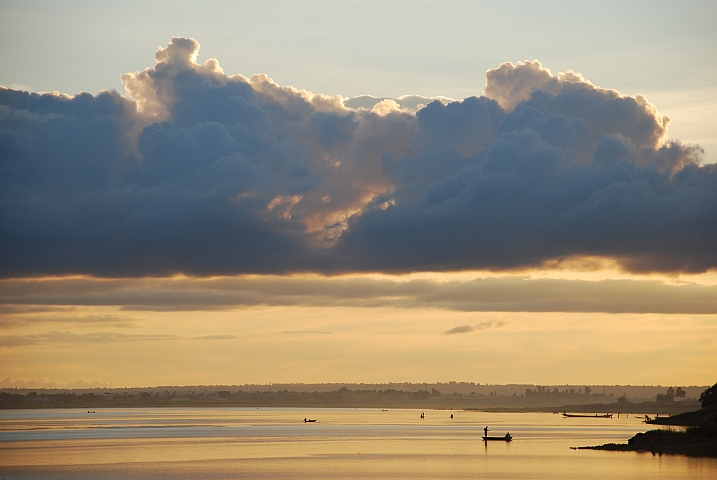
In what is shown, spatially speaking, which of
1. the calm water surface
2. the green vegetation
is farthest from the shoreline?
the calm water surface

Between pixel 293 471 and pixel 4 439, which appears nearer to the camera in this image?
pixel 293 471

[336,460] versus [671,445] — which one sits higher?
[671,445]

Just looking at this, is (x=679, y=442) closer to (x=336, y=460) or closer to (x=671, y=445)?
(x=671, y=445)

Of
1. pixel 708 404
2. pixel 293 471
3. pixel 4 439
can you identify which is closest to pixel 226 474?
pixel 293 471

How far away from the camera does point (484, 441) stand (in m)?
173

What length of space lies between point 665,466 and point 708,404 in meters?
84.1

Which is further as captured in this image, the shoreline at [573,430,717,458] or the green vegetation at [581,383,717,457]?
the green vegetation at [581,383,717,457]

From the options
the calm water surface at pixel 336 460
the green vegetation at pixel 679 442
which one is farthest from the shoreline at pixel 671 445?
the calm water surface at pixel 336 460

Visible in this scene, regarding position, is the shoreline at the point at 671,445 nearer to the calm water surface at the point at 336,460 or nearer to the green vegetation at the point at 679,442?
the green vegetation at the point at 679,442

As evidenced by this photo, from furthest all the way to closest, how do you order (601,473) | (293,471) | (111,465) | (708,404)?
(708,404) → (111,465) → (293,471) → (601,473)

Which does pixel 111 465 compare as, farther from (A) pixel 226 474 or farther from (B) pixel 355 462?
(B) pixel 355 462

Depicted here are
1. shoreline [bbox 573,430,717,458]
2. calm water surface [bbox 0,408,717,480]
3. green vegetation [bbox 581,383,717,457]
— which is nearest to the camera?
calm water surface [bbox 0,408,717,480]

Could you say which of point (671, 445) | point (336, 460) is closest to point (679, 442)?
point (671, 445)

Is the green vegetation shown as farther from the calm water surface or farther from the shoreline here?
the calm water surface
